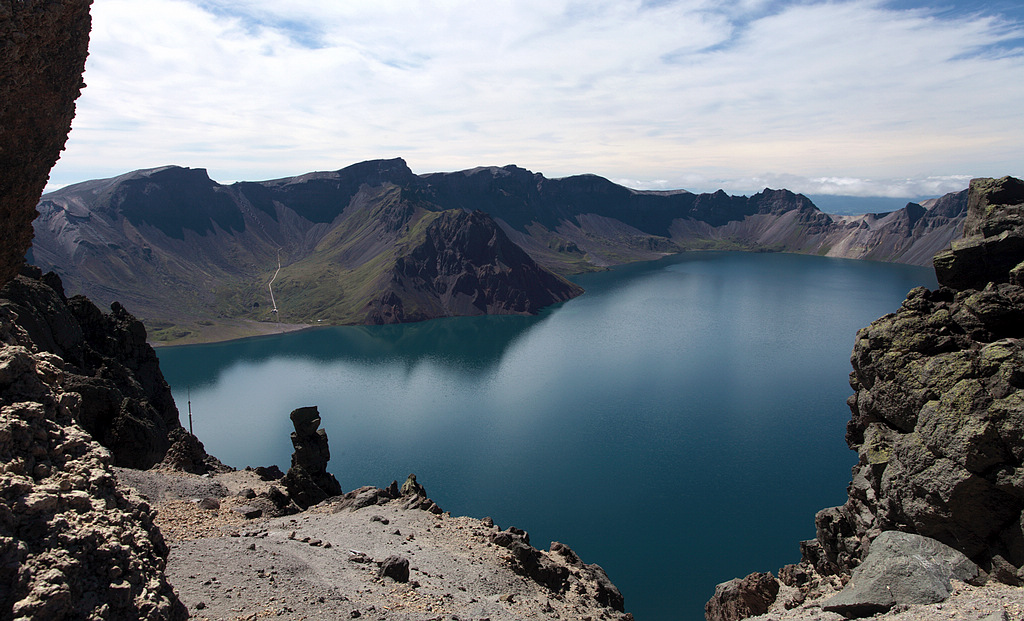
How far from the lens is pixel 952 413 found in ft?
81.6

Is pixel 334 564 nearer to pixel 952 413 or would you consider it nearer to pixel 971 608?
pixel 971 608

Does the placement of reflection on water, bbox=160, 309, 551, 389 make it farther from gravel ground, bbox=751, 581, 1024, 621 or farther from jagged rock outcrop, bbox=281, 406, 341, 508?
gravel ground, bbox=751, 581, 1024, 621

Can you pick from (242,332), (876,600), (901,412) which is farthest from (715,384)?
(242,332)

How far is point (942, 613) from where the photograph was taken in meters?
19.3

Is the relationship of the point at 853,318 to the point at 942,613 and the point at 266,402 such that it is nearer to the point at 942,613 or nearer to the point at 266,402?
the point at 266,402

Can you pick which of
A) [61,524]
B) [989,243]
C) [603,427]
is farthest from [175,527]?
[603,427]

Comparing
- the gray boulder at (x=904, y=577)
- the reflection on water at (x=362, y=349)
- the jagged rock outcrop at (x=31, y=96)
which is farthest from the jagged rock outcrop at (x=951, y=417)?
the reflection on water at (x=362, y=349)

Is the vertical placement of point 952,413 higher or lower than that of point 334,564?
higher

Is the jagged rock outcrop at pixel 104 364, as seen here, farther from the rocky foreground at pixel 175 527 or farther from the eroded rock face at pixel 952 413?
the eroded rock face at pixel 952 413

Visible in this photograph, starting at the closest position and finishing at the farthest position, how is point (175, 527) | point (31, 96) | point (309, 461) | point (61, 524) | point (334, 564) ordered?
point (61, 524), point (31, 96), point (334, 564), point (175, 527), point (309, 461)

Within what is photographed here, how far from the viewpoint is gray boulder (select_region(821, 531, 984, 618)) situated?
70.7 feet

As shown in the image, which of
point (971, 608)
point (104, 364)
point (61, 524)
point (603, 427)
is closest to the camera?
point (61, 524)

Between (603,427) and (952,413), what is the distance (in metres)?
67.5

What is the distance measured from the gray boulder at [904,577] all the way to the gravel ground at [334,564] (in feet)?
41.7
